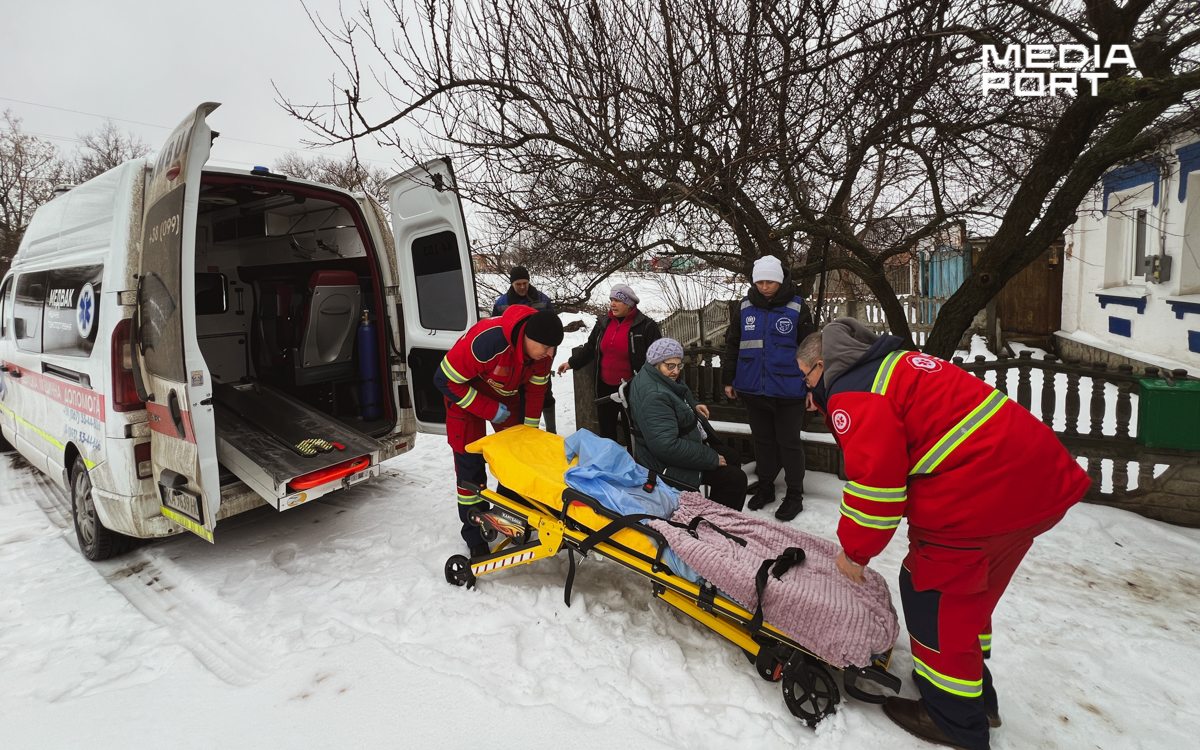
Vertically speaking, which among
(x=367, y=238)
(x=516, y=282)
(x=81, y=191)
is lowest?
(x=516, y=282)

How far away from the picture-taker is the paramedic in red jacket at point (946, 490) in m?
2.10

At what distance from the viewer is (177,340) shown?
10.4ft

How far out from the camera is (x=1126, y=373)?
4.24m

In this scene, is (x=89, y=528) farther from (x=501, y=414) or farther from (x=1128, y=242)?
(x=1128, y=242)

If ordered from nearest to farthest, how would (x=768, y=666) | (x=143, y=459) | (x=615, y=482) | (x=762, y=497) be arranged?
1. (x=768, y=666)
2. (x=615, y=482)
3. (x=143, y=459)
4. (x=762, y=497)

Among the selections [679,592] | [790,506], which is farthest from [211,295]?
[790,506]

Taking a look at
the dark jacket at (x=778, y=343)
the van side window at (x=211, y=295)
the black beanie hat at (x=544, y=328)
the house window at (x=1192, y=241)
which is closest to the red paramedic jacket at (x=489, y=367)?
the black beanie hat at (x=544, y=328)

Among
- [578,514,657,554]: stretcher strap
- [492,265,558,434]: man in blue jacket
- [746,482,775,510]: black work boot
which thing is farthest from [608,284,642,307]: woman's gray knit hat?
[578,514,657,554]: stretcher strap

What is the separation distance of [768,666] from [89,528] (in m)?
4.38

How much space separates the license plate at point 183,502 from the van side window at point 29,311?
83.5 inches

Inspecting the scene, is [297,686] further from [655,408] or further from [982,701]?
[982,701]

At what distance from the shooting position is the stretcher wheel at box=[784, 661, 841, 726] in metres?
2.31

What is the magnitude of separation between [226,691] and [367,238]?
10.6 ft

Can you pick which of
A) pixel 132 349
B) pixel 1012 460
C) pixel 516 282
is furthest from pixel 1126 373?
pixel 132 349
